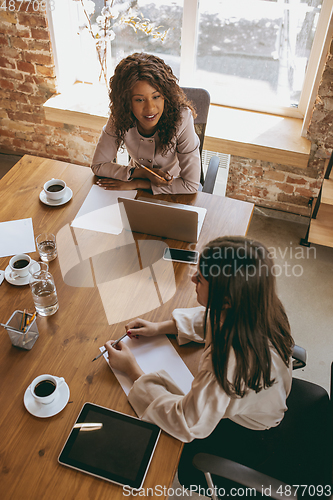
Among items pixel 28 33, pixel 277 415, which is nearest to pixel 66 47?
pixel 28 33

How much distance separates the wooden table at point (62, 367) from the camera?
0.94 metres

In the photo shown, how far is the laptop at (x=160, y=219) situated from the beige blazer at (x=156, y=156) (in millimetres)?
289

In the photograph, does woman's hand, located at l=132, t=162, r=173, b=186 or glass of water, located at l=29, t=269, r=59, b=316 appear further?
woman's hand, located at l=132, t=162, r=173, b=186

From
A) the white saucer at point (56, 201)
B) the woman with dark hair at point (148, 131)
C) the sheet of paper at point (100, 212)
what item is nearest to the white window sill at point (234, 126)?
the woman with dark hair at point (148, 131)

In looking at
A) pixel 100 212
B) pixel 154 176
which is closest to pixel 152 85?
pixel 154 176

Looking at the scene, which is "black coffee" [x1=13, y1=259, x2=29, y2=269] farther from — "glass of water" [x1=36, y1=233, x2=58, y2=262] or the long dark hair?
the long dark hair

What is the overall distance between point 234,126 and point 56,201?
1.54 m

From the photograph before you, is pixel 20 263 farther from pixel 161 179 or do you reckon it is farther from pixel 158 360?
pixel 161 179

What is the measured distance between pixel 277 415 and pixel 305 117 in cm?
210

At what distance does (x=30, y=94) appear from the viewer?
3041 mm

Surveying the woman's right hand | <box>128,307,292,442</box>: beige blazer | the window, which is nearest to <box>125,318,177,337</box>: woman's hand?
the woman's right hand

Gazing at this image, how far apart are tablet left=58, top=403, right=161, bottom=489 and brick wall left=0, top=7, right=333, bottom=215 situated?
7.22ft

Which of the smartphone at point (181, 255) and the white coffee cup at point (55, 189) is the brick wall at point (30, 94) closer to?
the white coffee cup at point (55, 189)

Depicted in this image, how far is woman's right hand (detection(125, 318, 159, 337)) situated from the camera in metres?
1.23
